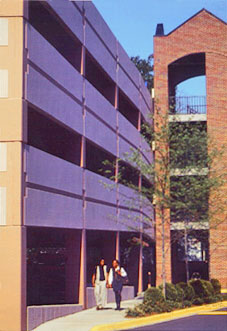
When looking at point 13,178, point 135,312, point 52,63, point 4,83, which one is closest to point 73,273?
point 135,312

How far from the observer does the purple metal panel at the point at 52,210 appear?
21000mm

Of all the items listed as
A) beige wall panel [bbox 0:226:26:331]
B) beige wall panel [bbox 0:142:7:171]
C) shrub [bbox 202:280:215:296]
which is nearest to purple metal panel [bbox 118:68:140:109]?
shrub [bbox 202:280:215:296]

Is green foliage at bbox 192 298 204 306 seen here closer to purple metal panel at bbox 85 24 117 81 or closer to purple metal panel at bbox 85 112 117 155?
purple metal panel at bbox 85 112 117 155

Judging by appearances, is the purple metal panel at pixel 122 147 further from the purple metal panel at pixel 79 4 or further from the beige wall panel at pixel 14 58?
the beige wall panel at pixel 14 58

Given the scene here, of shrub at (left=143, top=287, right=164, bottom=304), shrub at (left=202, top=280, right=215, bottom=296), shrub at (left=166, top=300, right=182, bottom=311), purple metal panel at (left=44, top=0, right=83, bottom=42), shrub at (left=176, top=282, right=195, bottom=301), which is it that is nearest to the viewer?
shrub at (left=143, top=287, right=164, bottom=304)

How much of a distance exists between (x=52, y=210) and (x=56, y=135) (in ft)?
18.8

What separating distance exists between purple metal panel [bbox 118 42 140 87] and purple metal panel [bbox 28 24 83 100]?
9727 millimetres

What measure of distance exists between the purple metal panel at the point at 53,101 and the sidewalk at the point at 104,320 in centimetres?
728

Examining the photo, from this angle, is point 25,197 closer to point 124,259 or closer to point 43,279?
point 43,279

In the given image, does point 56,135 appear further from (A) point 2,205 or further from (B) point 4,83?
(A) point 2,205

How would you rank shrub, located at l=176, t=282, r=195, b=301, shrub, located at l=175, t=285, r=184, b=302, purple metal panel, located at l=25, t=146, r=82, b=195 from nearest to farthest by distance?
purple metal panel, located at l=25, t=146, r=82, b=195 < shrub, located at l=175, t=285, r=184, b=302 < shrub, located at l=176, t=282, r=195, b=301

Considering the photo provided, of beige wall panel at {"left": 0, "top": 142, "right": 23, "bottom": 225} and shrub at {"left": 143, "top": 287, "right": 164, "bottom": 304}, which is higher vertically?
beige wall panel at {"left": 0, "top": 142, "right": 23, "bottom": 225}

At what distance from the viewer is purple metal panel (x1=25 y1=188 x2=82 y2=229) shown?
2100 cm

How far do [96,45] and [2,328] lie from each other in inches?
628
